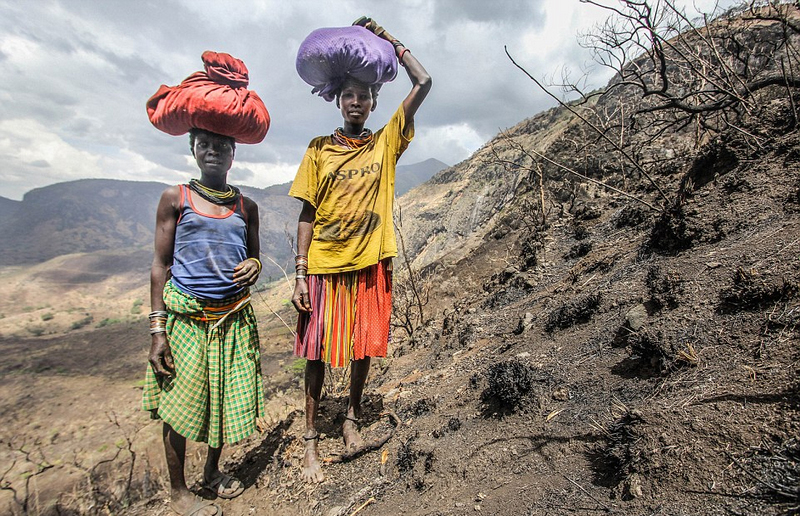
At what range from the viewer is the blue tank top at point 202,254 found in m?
1.65

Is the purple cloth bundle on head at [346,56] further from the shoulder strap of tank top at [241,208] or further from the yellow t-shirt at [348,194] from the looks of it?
the shoulder strap of tank top at [241,208]

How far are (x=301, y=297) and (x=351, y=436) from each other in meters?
0.86

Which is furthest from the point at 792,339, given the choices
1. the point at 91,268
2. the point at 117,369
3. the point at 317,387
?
the point at 91,268

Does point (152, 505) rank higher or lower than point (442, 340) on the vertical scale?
lower

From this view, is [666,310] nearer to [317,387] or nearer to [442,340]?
[317,387]

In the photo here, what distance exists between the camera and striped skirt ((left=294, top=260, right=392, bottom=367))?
1859mm

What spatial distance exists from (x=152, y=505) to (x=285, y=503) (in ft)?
2.75

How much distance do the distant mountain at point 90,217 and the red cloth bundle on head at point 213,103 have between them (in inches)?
2280

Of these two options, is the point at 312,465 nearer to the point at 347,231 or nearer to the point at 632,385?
the point at 347,231

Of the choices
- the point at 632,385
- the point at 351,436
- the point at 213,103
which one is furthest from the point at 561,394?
the point at 213,103

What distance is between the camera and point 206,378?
67.8 inches

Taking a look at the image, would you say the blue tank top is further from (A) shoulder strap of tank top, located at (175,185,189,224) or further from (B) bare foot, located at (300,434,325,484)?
(B) bare foot, located at (300,434,325,484)

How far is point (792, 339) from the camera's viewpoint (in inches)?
53.7

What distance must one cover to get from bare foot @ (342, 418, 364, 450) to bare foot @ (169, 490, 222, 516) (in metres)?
0.67
